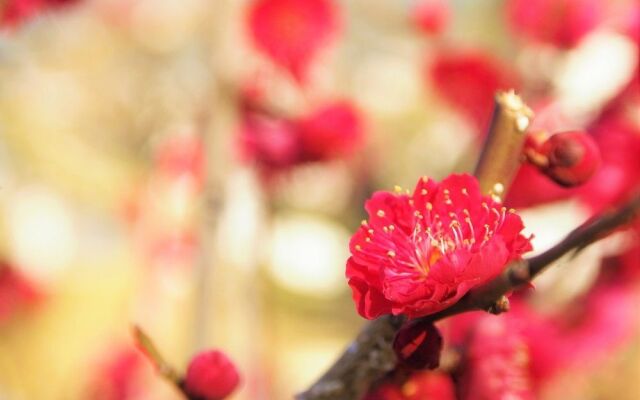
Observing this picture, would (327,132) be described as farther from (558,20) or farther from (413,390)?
(413,390)

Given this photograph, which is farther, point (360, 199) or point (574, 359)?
point (360, 199)

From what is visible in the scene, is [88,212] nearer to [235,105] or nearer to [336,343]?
[336,343]

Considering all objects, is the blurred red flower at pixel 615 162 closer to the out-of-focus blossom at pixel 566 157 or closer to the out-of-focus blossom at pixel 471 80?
the out-of-focus blossom at pixel 471 80

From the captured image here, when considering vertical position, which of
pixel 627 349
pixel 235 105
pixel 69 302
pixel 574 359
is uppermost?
pixel 235 105

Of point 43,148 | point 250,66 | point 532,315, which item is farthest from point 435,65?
point 43,148

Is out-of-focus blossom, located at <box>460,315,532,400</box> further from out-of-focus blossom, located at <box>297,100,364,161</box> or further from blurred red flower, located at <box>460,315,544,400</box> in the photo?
out-of-focus blossom, located at <box>297,100,364,161</box>

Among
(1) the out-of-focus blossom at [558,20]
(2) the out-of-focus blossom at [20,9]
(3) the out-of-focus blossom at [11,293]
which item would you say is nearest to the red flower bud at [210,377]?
(2) the out-of-focus blossom at [20,9]

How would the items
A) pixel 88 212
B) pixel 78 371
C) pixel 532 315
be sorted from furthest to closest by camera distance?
pixel 88 212 → pixel 78 371 → pixel 532 315
